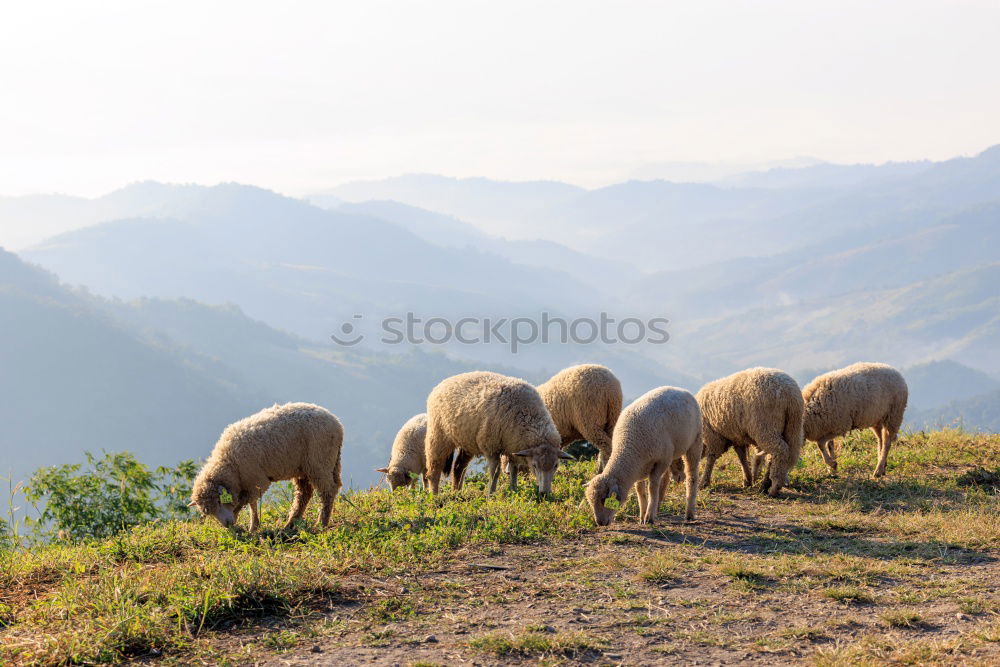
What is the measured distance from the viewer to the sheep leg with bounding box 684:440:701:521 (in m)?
10.1

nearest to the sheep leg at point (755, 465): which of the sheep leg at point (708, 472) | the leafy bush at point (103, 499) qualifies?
the sheep leg at point (708, 472)

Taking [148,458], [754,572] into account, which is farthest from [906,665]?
[148,458]

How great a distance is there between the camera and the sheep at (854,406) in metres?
12.9

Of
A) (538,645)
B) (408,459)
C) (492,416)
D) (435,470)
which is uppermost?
(492,416)

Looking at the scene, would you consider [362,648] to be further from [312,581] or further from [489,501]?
[489,501]

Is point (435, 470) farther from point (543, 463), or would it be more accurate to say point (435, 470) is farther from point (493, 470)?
point (543, 463)

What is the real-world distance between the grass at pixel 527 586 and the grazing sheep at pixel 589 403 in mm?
3200

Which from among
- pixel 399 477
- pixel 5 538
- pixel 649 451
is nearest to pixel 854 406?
pixel 649 451

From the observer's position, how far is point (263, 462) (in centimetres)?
983

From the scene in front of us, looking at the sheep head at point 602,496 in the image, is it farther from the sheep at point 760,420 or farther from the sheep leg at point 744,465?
the sheep leg at point 744,465

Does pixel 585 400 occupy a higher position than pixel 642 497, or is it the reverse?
pixel 585 400

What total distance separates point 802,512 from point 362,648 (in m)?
6.40

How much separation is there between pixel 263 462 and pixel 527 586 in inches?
157

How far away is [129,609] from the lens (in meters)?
6.26
